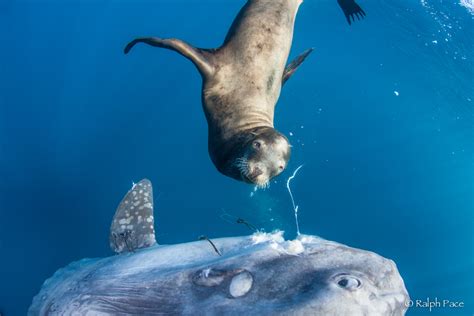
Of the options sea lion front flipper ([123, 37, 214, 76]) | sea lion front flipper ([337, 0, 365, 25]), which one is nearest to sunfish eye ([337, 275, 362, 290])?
sea lion front flipper ([123, 37, 214, 76])

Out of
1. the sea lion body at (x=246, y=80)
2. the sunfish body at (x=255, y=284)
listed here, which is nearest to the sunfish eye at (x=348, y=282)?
the sunfish body at (x=255, y=284)

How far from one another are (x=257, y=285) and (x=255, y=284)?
0.4 inches

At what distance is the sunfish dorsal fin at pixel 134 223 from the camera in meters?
3.89

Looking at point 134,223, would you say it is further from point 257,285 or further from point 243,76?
point 257,285

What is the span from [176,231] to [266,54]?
169 inches

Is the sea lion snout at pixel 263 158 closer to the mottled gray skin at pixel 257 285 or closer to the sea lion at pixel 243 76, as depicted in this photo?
the sea lion at pixel 243 76

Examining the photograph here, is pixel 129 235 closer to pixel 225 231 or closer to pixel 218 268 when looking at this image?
pixel 218 268

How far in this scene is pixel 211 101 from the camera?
4723 millimetres

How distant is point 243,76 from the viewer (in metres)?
4.72

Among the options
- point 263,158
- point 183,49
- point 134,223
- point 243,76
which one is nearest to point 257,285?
point 263,158

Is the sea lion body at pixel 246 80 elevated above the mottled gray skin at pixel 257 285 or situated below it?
above

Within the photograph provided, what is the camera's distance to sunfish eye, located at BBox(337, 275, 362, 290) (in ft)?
4.92

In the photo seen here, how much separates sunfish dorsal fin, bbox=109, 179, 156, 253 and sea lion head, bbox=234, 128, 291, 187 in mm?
1182

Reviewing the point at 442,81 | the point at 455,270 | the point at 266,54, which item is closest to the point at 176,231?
the point at 266,54
